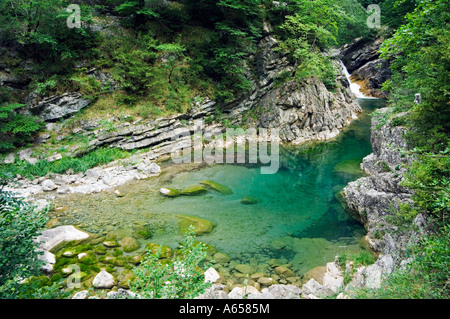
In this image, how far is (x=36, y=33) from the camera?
13734mm

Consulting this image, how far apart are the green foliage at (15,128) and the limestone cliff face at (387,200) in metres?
17.3

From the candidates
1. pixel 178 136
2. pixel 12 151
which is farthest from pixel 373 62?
pixel 12 151

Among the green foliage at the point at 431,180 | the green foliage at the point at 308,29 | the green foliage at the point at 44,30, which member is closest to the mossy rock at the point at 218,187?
the green foliage at the point at 431,180

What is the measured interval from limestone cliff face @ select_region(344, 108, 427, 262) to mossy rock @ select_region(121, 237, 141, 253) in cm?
780

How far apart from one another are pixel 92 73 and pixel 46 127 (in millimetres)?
4781

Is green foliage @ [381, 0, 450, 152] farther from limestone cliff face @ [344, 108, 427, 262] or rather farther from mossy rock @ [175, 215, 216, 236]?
mossy rock @ [175, 215, 216, 236]

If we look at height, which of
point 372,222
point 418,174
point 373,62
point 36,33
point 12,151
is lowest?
point 372,222

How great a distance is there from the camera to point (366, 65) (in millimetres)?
35344

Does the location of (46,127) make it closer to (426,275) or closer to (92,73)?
(92,73)

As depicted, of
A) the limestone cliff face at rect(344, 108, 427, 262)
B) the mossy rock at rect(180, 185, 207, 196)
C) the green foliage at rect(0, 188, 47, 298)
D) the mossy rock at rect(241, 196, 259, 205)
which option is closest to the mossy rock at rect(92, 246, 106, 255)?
the green foliage at rect(0, 188, 47, 298)

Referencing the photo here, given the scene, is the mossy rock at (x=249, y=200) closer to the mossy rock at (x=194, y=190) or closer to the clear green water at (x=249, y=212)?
the clear green water at (x=249, y=212)

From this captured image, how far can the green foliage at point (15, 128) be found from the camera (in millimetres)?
12867

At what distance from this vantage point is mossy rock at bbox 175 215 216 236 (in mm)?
9108

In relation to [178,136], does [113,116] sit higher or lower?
higher
